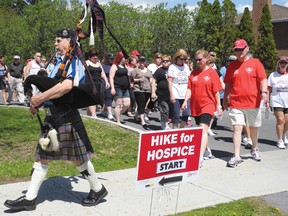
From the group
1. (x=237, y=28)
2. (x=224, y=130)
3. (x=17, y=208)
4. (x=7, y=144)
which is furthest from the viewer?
(x=237, y=28)

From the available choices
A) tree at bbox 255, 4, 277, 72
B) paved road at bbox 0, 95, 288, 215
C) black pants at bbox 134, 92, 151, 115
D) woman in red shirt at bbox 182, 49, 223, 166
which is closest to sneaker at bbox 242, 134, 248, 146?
paved road at bbox 0, 95, 288, 215

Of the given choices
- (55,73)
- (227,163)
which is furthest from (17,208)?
(227,163)

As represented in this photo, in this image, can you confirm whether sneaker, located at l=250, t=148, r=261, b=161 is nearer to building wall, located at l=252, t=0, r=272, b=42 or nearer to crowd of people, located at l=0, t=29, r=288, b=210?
crowd of people, located at l=0, t=29, r=288, b=210

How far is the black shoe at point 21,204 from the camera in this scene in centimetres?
438

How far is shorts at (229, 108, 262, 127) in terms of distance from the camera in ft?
22.3

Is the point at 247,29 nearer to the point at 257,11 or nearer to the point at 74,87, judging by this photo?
the point at 257,11

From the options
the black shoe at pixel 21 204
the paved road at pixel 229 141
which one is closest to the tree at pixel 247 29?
the paved road at pixel 229 141

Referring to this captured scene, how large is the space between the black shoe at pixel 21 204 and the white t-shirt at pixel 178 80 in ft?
14.2

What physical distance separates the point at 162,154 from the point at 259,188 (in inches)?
88.7

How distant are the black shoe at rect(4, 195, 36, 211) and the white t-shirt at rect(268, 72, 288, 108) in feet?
18.5

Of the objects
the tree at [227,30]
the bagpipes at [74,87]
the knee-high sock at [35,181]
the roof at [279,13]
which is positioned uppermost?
the roof at [279,13]

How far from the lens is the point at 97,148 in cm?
723

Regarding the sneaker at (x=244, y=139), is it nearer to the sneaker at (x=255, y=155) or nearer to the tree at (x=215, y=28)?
the sneaker at (x=255, y=155)

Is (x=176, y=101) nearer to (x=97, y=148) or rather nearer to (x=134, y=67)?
(x=97, y=148)
